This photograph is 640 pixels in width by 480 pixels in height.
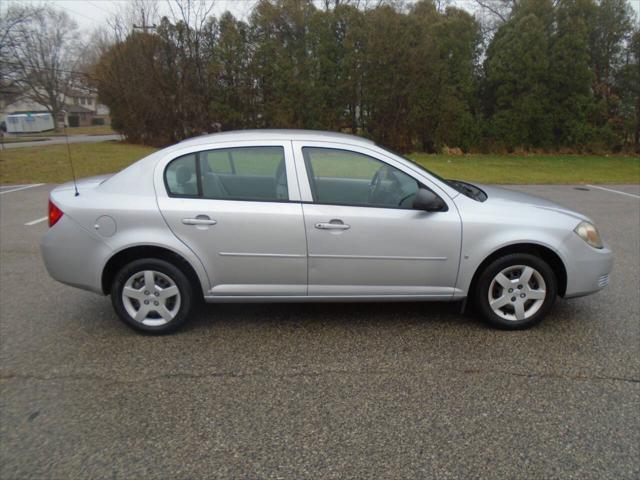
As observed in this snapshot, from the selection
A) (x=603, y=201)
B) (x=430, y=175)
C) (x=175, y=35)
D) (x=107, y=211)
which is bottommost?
(x=603, y=201)

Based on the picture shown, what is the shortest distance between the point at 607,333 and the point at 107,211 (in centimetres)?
398

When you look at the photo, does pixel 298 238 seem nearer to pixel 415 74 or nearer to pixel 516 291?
pixel 516 291

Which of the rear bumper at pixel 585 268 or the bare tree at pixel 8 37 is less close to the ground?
the bare tree at pixel 8 37

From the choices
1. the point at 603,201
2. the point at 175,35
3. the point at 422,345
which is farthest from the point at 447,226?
the point at 175,35

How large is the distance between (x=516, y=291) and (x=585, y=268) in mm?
566

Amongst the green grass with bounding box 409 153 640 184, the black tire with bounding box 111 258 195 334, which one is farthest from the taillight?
the green grass with bounding box 409 153 640 184

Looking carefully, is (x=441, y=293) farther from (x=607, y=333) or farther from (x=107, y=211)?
(x=107, y=211)

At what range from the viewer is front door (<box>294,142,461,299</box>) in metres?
3.46

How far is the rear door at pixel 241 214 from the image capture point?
3436 mm

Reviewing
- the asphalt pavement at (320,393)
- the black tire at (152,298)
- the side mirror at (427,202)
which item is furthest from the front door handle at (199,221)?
the side mirror at (427,202)

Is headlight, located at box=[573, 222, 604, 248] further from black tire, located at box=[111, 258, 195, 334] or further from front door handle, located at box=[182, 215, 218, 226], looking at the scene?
black tire, located at box=[111, 258, 195, 334]

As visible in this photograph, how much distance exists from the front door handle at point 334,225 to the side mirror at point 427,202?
54 cm

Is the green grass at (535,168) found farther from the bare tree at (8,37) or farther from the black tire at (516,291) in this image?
the bare tree at (8,37)

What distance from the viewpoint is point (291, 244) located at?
346 centimetres
